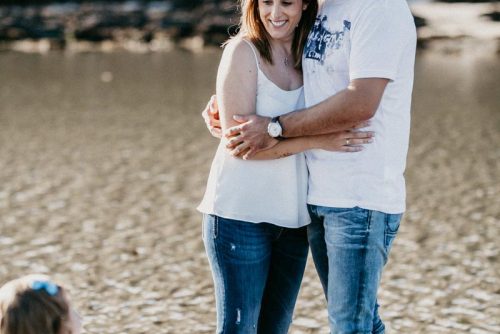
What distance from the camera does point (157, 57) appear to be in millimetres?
19609

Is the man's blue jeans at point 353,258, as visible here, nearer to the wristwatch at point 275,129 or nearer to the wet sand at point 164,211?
the wristwatch at point 275,129

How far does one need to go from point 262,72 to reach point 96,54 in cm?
1831

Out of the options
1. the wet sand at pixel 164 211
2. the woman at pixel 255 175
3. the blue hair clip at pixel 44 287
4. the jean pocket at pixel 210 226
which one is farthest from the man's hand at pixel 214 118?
the wet sand at pixel 164 211

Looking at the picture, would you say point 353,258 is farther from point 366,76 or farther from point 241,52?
point 241,52

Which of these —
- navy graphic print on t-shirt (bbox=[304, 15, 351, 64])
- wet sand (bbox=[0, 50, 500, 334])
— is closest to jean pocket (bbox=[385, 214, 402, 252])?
navy graphic print on t-shirt (bbox=[304, 15, 351, 64])

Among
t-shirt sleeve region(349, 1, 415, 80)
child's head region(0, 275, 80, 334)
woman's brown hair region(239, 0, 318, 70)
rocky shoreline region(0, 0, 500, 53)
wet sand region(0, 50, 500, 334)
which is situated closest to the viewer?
child's head region(0, 275, 80, 334)

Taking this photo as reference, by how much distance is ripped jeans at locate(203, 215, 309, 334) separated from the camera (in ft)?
8.91

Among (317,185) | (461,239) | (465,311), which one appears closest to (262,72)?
(317,185)

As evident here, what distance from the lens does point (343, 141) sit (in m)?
2.59

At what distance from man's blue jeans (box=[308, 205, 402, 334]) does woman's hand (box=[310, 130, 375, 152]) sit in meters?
0.19

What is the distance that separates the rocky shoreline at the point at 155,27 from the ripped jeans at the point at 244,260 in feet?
60.3

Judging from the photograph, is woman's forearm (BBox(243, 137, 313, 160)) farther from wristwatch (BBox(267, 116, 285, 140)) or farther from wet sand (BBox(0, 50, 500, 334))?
wet sand (BBox(0, 50, 500, 334))

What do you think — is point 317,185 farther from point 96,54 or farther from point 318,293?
point 96,54

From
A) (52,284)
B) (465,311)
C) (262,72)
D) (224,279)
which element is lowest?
(465,311)
